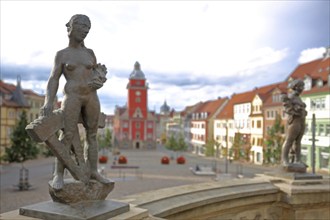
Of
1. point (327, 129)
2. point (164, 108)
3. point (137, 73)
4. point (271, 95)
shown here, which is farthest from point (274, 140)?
point (164, 108)

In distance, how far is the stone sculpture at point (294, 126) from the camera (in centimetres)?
764

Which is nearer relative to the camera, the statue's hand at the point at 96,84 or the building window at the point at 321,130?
the statue's hand at the point at 96,84

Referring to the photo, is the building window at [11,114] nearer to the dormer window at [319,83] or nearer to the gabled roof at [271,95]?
the gabled roof at [271,95]

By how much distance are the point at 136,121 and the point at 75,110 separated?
7390cm

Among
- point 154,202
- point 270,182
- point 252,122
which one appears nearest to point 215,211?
point 154,202

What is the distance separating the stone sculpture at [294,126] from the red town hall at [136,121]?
70.2 m

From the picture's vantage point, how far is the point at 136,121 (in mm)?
78000

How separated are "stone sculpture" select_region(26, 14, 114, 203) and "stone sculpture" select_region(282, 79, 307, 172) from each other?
480 cm

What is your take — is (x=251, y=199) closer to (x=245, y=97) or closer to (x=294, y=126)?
(x=294, y=126)

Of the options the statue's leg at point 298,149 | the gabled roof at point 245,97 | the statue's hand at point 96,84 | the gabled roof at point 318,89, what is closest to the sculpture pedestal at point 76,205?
the statue's hand at point 96,84

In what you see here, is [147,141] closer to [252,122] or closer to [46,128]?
[252,122]

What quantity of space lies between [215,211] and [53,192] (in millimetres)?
3297

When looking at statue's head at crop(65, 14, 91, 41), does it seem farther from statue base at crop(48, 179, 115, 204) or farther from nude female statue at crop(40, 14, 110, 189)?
statue base at crop(48, 179, 115, 204)

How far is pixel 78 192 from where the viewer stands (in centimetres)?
424
